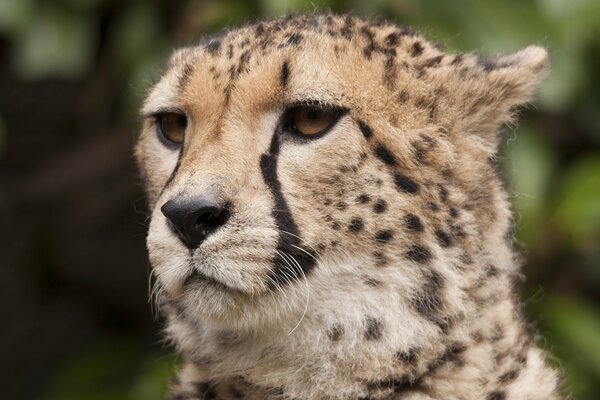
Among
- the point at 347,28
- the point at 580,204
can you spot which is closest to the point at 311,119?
the point at 347,28

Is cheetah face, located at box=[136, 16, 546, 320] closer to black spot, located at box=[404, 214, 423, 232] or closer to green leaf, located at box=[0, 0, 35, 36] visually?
black spot, located at box=[404, 214, 423, 232]

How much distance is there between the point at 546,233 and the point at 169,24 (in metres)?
1.14

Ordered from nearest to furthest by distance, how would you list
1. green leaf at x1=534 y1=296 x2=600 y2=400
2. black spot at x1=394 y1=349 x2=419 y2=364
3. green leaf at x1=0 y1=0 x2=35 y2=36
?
black spot at x1=394 y1=349 x2=419 y2=364 < green leaf at x1=0 y1=0 x2=35 y2=36 < green leaf at x1=534 y1=296 x2=600 y2=400

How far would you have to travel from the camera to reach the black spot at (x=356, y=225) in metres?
1.60

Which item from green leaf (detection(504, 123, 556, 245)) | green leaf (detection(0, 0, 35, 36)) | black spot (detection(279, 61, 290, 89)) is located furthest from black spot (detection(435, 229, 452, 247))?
green leaf (detection(0, 0, 35, 36))

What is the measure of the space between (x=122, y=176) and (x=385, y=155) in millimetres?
2062

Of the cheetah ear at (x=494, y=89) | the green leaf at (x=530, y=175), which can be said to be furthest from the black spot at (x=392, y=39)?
the green leaf at (x=530, y=175)

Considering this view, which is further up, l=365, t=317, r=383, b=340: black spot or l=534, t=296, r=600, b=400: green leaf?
l=365, t=317, r=383, b=340: black spot

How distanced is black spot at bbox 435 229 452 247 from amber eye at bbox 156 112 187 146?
427 mm

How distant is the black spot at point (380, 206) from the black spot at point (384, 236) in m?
0.03

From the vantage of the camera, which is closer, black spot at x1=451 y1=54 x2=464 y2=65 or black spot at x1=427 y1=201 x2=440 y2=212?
black spot at x1=427 y1=201 x2=440 y2=212

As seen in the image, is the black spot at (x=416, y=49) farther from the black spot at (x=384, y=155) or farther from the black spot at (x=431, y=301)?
the black spot at (x=431, y=301)

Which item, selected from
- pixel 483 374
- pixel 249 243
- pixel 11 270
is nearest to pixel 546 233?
pixel 483 374

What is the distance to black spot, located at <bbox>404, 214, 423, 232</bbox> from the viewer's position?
161 cm
